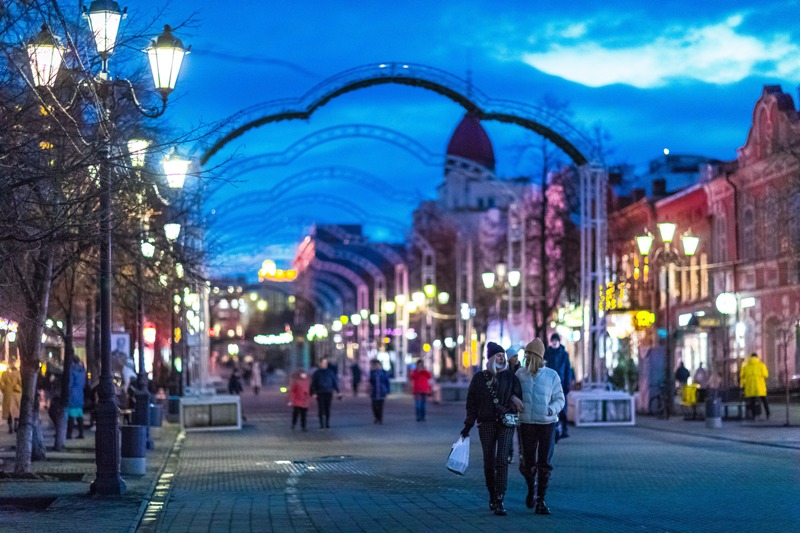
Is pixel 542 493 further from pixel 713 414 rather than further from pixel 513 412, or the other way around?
pixel 713 414

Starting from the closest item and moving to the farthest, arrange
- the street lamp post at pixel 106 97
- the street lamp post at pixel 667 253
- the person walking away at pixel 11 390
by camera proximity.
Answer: the street lamp post at pixel 106 97 < the person walking away at pixel 11 390 < the street lamp post at pixel 667 253

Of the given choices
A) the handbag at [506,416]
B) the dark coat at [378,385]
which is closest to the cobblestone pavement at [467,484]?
the handbag at [506,416]

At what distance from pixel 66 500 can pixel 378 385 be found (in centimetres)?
2201

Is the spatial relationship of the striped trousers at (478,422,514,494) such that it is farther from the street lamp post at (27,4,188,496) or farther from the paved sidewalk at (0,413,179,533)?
the street lamp post at (27,4,188,496)

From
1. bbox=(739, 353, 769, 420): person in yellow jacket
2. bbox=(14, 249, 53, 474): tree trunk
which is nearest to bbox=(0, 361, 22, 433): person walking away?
bbox=(14, 249, 53, 474): tree trunk

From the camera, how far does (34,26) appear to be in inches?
618

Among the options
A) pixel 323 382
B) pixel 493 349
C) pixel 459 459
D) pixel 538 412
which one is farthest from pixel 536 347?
pixel 323 382

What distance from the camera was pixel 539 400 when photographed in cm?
1580

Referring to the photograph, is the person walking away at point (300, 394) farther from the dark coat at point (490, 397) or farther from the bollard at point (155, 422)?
the dark coat at point (490, 397)

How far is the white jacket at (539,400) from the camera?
1578 cm

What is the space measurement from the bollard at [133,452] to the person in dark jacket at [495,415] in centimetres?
762

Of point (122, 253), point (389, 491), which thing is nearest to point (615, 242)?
point (122, 253)

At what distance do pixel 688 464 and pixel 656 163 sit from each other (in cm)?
6416

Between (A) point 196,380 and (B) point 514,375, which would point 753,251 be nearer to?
(A) point 196,380
